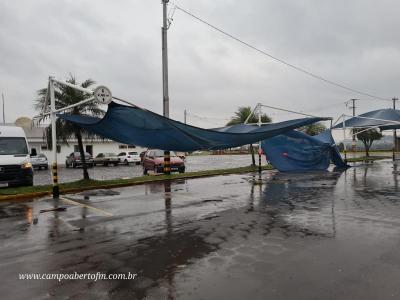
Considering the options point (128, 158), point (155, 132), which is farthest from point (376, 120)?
point (128, 158)

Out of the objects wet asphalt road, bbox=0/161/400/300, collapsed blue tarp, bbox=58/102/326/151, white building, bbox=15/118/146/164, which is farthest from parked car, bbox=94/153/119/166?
wet asphalt road, bbox=0/161/400/300

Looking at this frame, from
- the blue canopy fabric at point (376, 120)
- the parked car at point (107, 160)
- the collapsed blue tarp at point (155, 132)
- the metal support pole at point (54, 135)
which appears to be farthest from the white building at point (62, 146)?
the collapsed blue tarp at point (155, 132)

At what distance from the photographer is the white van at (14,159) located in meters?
13.8

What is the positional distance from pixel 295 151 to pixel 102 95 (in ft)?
49.4

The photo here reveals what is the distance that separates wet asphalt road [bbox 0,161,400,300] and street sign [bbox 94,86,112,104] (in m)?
3.12

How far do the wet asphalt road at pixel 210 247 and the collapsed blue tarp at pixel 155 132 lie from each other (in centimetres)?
230

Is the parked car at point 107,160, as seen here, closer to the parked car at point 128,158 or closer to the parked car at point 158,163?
the parked car at point 128,158

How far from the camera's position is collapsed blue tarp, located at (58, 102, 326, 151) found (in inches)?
436

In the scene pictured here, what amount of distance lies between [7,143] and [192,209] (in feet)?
30.9

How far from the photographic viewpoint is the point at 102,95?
35.0ft

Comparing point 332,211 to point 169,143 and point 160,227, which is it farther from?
point 169,143

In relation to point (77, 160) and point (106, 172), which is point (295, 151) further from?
point (77, 160)

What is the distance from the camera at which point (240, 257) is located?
5.57 m

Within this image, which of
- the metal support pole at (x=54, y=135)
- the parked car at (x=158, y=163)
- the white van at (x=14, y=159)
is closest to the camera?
the metal support pole at (x=54, y=135)
